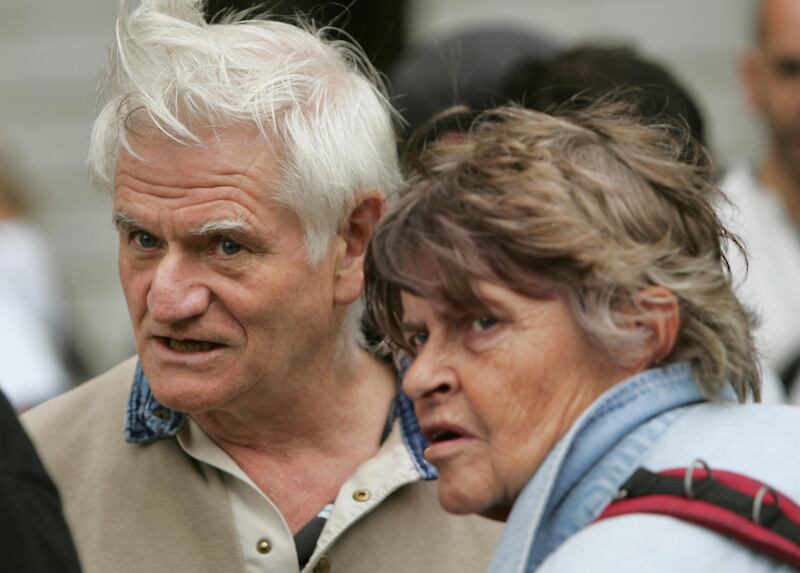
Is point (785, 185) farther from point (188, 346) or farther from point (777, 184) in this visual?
point (188, 346)

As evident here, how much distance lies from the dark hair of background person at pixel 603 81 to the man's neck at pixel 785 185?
969mm

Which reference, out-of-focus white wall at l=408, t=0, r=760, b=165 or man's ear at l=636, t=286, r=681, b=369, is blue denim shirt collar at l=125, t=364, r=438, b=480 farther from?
out-of-focus white wall at l=408, t=0, r=760, b=165

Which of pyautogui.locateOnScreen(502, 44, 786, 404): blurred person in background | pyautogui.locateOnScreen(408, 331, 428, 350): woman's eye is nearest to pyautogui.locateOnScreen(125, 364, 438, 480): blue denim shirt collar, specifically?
pyautogui.locateOnScreen(408, 331, 428, 350): woman's eye

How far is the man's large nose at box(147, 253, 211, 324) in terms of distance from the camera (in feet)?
9.55

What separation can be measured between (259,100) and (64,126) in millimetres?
6593

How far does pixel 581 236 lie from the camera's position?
233 centimetres

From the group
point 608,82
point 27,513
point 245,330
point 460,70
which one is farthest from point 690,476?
point 460,70

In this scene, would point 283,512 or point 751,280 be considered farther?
point 751,280

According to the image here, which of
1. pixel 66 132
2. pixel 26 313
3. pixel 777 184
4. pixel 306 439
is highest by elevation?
pixel 306 439

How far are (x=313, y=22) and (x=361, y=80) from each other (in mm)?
173

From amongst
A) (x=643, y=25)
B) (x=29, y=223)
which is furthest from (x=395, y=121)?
(x=643, y=25)

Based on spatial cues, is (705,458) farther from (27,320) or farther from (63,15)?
(63,15)

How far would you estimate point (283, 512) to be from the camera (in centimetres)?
311

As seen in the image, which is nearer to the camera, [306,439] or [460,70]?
[306,439]
